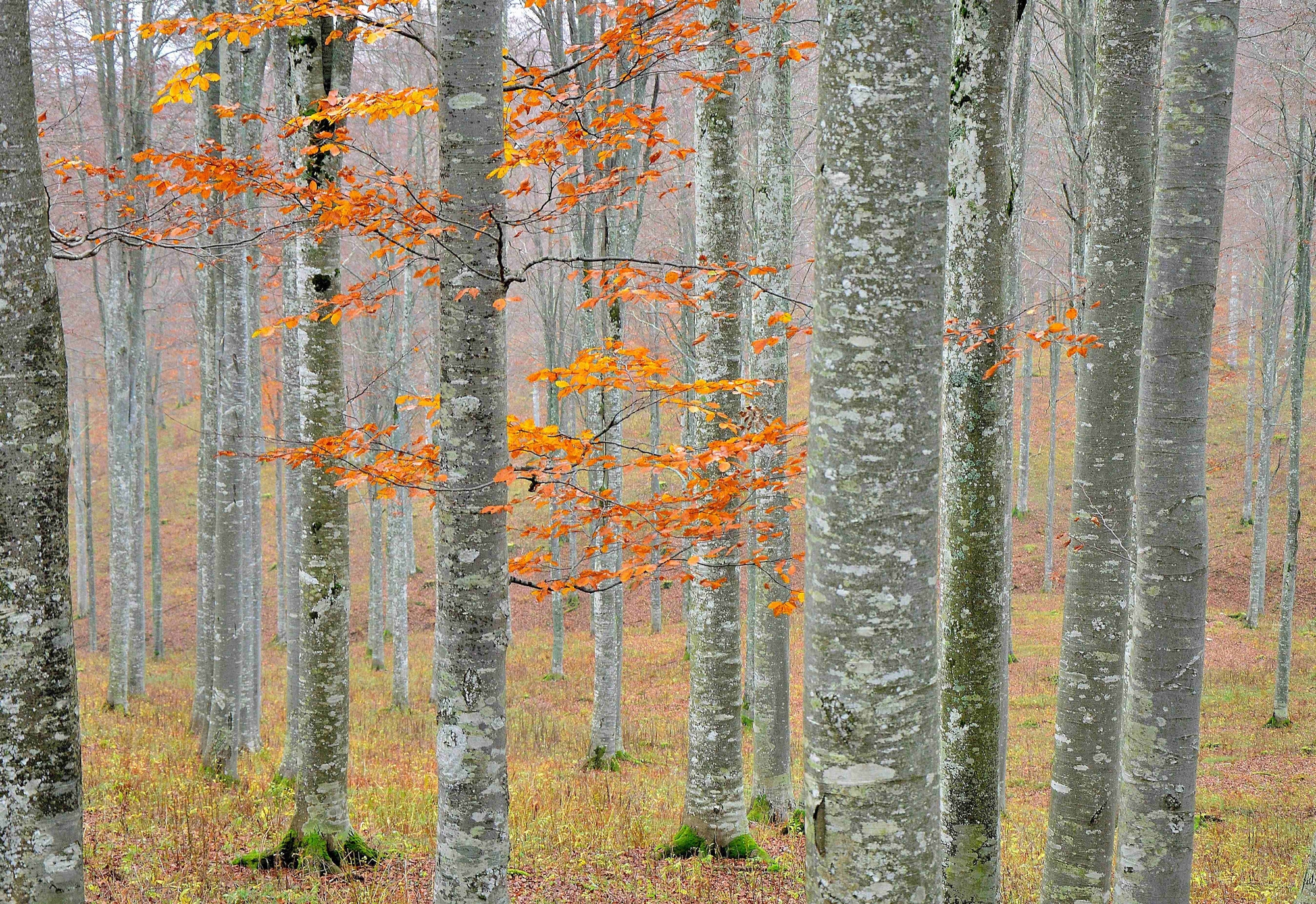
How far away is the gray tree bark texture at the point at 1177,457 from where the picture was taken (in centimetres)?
377

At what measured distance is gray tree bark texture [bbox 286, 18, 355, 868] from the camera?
5496mm

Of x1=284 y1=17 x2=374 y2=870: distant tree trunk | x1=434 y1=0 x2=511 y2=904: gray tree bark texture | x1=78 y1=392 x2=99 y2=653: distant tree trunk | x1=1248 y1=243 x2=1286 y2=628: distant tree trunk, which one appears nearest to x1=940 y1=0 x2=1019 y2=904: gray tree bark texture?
x1=434 y1=0 x2=511 y2=904: gray tree bark texture

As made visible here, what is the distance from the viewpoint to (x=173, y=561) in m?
30.5

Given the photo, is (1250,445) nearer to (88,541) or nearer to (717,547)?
(717,547)

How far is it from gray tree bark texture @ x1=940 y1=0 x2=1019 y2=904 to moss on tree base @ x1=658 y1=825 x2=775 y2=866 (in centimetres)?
295

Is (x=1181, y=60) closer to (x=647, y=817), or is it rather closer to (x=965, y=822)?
(x=965, y=822)

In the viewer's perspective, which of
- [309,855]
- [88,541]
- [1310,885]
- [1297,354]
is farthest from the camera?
[88,541]

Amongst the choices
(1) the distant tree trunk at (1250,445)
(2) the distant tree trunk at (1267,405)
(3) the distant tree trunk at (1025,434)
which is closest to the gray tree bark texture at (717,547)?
(2) the distant tree trunk at (1267,405)

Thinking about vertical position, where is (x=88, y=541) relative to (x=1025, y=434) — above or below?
below

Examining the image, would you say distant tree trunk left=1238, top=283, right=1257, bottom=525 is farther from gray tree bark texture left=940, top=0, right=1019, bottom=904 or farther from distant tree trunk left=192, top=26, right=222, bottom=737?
distant tree trunk left=192, top=26, right=222, bottom=737

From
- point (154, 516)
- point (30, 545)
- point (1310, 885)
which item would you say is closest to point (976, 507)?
point (1310, 885)

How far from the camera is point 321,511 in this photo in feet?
18.4

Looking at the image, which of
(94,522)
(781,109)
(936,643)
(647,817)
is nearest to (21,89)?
(936,643)

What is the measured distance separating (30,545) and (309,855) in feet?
11.7
